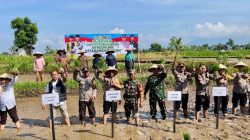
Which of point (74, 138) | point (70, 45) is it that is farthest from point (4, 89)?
point (70, 45)

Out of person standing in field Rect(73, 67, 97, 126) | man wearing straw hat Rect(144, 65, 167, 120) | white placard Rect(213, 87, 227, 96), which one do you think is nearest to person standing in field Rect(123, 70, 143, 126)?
man wearing straw hat Rect(144, 65, 167, 120)

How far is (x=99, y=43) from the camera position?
Answer: 23.6 meters

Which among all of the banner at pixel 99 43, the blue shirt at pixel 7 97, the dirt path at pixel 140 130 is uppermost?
the banner at pixel 99 43

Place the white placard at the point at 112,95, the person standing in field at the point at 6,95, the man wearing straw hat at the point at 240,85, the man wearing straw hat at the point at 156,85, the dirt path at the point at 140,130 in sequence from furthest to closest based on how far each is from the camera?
1. the man wearing straw hat at the point at 240,85
2. the man wearing straw hat at the point at 156,85
3. the person standing in field at the point at 6,95
4. the dirt path at the point at 140,130
5. the white placard at the point at 112,95

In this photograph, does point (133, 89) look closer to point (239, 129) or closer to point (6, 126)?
point (239, 129)

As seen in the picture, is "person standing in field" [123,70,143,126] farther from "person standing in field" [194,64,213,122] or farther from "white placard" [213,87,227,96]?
"white placard" [213,87,227,96]

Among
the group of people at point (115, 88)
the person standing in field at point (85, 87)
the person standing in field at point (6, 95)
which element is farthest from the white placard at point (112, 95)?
the person standing in field at point (6, 95)

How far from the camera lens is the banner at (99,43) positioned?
22.5 meters

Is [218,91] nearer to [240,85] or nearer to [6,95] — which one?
[240,85]

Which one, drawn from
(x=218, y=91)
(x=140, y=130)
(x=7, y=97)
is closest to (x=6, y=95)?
(x=7, y=97)

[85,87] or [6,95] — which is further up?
[85,87]

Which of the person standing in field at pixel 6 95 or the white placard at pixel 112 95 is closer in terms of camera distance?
the white placard at pixel 112 95

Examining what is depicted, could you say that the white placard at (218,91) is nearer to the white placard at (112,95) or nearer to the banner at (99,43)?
the white placard at (112,95)

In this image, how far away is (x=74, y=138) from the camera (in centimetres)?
875
